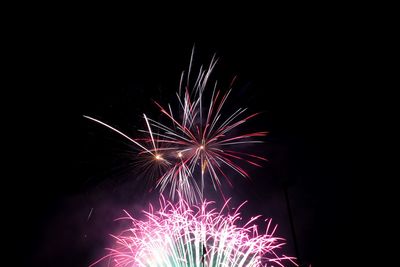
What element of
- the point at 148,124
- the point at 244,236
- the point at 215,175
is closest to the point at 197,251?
the point at 244,236

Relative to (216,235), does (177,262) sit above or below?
below

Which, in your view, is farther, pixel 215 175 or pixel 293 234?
pixel 215 175

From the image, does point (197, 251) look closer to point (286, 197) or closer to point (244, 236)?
point (244, 236)

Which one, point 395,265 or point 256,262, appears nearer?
point 256,262

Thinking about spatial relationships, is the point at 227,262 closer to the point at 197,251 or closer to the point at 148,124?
the point at 197,251

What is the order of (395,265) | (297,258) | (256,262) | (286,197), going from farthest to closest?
1. (395,265)
2. (256,262)
3. (286,197)
4. (297,258)

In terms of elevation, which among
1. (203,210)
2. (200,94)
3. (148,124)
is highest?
(200,94)

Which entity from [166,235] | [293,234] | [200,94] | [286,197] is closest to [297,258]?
[293,234]

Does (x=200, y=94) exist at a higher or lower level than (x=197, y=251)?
higher

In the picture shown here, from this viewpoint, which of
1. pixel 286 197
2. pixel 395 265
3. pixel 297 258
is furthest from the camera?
pixel 395 265
